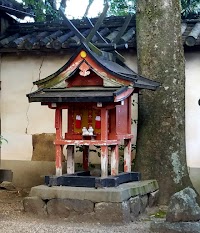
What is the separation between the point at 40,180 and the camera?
933cm

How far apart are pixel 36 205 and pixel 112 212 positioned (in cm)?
121

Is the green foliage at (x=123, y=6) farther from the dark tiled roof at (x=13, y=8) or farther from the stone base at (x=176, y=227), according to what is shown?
the stone base at (x=176, y=227)

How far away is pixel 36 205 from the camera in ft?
22.5

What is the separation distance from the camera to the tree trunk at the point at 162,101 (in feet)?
25.3

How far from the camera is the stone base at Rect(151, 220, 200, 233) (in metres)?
5.54

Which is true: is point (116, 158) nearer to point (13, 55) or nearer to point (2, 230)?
point (2, 230)

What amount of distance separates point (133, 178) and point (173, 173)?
73 centimetres

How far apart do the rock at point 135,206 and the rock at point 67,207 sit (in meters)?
0.62

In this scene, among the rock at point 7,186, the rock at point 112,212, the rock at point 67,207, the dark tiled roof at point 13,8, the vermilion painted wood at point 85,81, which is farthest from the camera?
the rock at point 7,186

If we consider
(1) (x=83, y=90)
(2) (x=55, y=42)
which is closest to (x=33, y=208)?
(1) (x=83, y=90)

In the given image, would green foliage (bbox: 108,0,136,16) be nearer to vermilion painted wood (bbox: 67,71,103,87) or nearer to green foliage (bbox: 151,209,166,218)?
vermilion painted wood (bbox: 67,71,103,87)

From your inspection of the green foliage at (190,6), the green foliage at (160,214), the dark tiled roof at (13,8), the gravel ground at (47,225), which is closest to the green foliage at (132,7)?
the green foliage at (190,6)

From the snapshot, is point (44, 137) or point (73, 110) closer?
point (73, 110)

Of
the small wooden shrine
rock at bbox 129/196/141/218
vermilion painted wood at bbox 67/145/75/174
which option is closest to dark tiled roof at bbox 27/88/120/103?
the small wooden shrine
